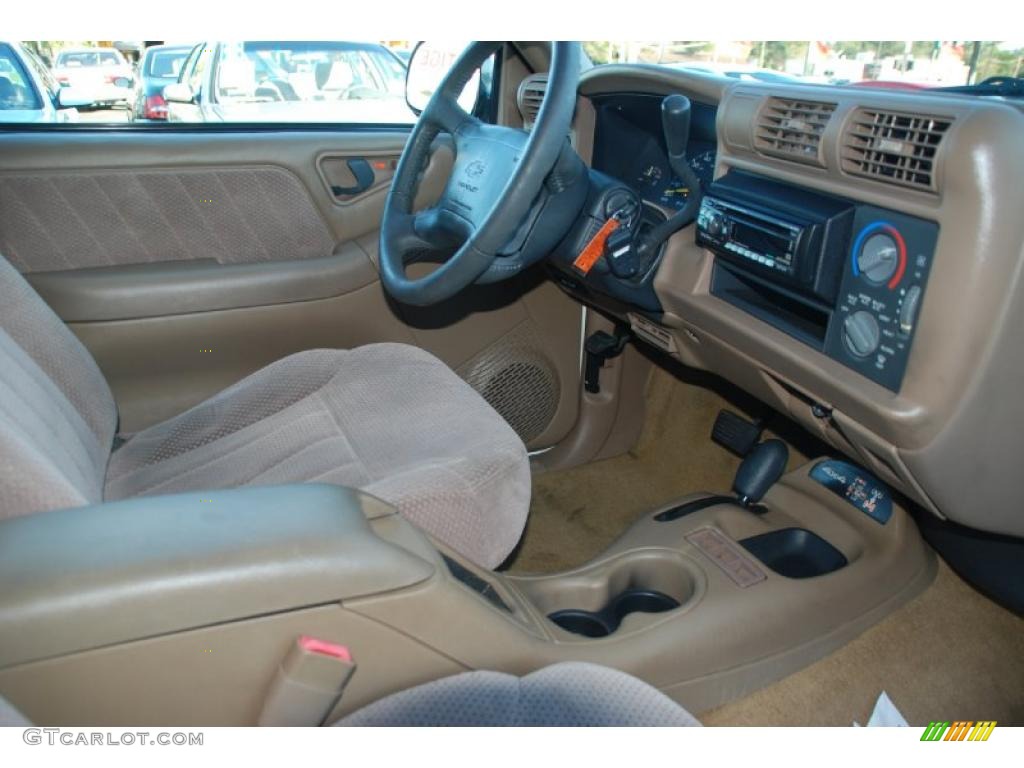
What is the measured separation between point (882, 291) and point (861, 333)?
70 mm

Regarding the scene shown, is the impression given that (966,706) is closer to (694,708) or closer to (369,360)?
(694,708)

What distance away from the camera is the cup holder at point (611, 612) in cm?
157

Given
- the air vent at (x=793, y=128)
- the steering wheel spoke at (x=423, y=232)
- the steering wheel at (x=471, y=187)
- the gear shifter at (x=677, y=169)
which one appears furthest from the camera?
the steering wheel spoke at (x=423, y=232)

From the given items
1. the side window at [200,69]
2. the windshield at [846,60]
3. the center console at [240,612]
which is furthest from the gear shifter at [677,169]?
the side window at [200,69]

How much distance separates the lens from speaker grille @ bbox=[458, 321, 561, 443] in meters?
2.19

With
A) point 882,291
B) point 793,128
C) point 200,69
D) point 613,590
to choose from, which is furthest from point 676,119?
point 200,69

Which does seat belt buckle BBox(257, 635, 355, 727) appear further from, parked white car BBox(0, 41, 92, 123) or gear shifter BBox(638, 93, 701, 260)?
parked white car BBox(0, 41, 92, 123)

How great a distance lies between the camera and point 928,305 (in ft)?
3.62

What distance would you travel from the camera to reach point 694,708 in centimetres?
146

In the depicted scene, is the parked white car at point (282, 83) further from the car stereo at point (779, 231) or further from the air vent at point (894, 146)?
the air vent at point (894, 146)

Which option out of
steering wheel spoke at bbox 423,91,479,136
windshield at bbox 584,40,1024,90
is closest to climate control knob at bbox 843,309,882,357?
windshield at bbox 584,40,1024,90

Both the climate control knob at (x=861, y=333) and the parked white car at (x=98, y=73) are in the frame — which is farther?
the parked white car at (x=98, y=73)

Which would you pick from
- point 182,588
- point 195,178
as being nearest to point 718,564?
point 182,588
